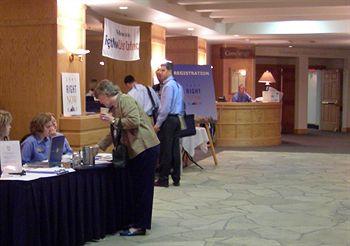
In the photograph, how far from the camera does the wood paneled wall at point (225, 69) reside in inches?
631

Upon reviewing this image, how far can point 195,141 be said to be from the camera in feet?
30.5

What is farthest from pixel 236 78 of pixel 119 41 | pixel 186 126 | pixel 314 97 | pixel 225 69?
pixel 186 126

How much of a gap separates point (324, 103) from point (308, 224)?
14103mm

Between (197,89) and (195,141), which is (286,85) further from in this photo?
(195,141)

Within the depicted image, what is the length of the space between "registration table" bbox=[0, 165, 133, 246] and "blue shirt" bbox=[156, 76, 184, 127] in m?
2.24

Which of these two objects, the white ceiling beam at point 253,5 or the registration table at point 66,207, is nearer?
the registration table at point 66,207

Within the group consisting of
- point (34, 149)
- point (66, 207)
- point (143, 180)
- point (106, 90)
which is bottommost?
point (66, 207)

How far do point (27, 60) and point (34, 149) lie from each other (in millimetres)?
2410

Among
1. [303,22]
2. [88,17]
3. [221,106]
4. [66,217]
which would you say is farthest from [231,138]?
[66,217]

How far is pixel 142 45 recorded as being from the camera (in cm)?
1081

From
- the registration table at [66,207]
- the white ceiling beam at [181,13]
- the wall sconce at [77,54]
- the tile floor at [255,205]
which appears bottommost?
the tile floor at [255,205]

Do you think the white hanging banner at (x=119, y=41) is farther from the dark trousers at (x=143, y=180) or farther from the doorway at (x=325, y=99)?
the doorway at (x=325, y=99)

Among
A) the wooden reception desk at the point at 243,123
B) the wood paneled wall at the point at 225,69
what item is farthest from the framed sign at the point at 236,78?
the wooden reception desk at the point at 243,123

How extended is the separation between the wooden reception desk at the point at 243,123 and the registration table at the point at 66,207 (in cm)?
791
